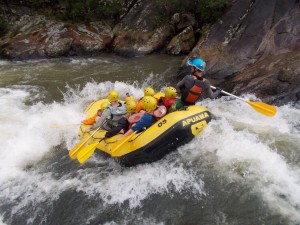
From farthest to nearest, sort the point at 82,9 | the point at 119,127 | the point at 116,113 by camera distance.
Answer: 1. the point at 82,9
2. the point at 116,113
3. the point at 119,127

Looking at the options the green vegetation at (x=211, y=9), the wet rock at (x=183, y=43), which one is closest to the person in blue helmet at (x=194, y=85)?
the green vegetation at (x=211, y=9)

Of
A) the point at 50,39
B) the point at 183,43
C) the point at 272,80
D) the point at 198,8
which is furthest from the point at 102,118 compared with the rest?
the point at 50,39

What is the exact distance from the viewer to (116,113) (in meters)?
5.70

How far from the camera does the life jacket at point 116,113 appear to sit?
224 inches

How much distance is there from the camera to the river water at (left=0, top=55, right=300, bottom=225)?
441 cm

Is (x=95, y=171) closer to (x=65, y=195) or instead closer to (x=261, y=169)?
(x=65, y=195)

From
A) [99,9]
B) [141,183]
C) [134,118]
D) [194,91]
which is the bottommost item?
[99,9]

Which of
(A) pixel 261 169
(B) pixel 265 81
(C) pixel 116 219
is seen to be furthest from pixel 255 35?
(C) pixel 116 219

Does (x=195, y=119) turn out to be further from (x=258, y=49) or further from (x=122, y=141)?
(x=258, y=49)

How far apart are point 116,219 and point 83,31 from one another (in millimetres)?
8725

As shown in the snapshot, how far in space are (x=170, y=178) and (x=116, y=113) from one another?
4.73ft

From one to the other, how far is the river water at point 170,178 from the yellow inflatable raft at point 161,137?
167mm

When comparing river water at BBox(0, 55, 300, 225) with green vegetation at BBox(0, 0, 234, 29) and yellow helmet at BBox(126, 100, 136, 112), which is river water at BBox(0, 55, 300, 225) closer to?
yellow helmet at BBox(126, 100, 136, 112)

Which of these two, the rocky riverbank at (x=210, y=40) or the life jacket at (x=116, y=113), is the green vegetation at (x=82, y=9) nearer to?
the rocky riverbank at (x=210, y=40)
